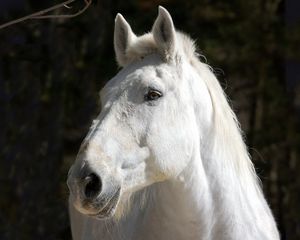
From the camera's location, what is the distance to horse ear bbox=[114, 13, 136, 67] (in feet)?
12.9

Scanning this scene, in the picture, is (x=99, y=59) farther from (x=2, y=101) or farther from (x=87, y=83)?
(x=2, y=101)

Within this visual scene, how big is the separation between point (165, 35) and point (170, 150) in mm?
527

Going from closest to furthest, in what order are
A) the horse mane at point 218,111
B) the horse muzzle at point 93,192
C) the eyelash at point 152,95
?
the horse muzzle at point 93,192 → the eyelash at point 152,95 → the horse mane at point 218,111

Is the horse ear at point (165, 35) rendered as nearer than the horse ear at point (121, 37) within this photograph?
Yes

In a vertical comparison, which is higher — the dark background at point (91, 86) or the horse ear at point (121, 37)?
the horse ear at point (121, 37)

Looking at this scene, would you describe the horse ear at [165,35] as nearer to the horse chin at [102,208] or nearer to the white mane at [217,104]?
the white mane at [217,104]

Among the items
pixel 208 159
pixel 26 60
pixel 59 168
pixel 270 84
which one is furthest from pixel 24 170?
pixel 208 159

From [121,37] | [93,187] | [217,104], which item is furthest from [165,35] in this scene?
[93,187]

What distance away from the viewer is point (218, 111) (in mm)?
3898

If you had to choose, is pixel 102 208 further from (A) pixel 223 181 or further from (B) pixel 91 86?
(B) pixel 91 86

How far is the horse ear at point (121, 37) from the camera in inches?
155

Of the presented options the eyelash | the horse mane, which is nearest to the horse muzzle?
the eyelash

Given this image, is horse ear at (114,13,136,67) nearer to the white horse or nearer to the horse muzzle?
the white horse

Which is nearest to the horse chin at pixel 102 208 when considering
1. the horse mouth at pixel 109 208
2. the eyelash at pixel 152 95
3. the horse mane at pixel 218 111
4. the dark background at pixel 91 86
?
the horse mouth at pixel 109 208
